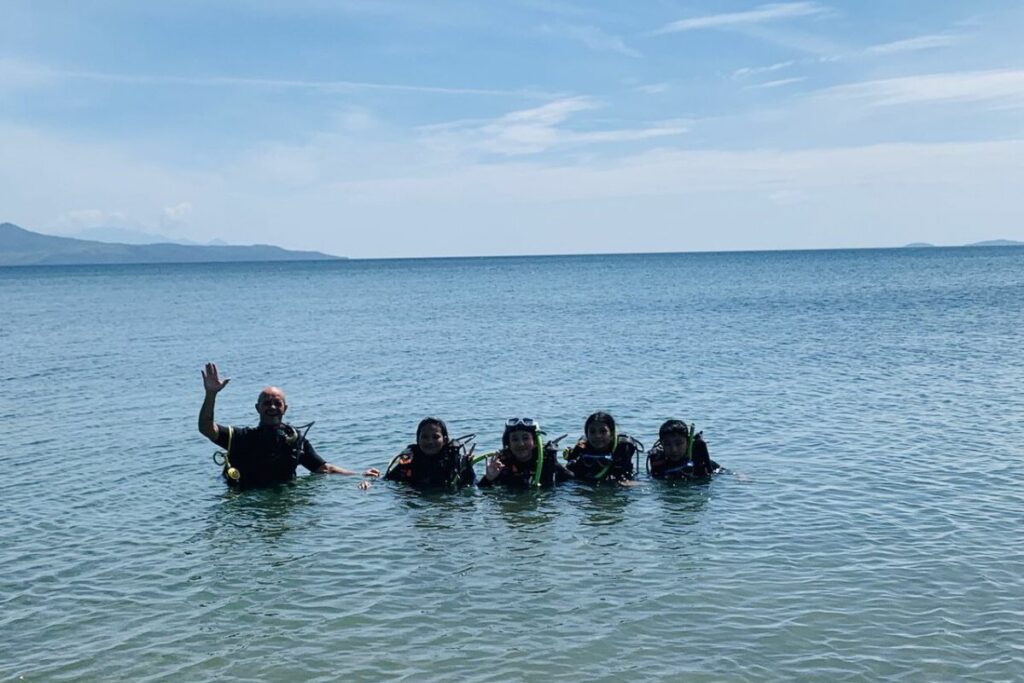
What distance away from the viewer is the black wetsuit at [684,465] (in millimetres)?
14938

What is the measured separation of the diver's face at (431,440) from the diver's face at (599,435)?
2.26 meters

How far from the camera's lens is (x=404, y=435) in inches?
785

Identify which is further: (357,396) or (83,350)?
(83,350)

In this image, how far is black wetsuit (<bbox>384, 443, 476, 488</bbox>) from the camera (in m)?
14.6

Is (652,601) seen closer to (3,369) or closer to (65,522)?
(65,522)

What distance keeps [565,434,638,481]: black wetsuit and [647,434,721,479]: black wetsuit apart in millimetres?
481

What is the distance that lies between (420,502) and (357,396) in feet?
38.0

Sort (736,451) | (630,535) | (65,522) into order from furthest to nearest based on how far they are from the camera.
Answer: (736,451) < (65,522) < (630,535)

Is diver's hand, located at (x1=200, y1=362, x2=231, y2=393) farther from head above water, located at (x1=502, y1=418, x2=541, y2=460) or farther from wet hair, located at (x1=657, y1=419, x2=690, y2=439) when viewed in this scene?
wet hair, located at (x1=657, y1=419, x2=690, y2=439)

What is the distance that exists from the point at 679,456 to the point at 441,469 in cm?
368

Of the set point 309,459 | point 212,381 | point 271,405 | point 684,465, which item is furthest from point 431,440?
point 684,465

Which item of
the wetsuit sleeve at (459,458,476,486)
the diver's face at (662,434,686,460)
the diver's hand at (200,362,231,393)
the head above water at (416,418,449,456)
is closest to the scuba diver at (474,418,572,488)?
the wetsuit sleeve at (459,458,476,486)

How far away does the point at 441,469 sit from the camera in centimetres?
1455

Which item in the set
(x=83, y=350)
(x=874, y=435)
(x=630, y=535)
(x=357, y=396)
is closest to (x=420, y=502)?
(x=630, y=535)
